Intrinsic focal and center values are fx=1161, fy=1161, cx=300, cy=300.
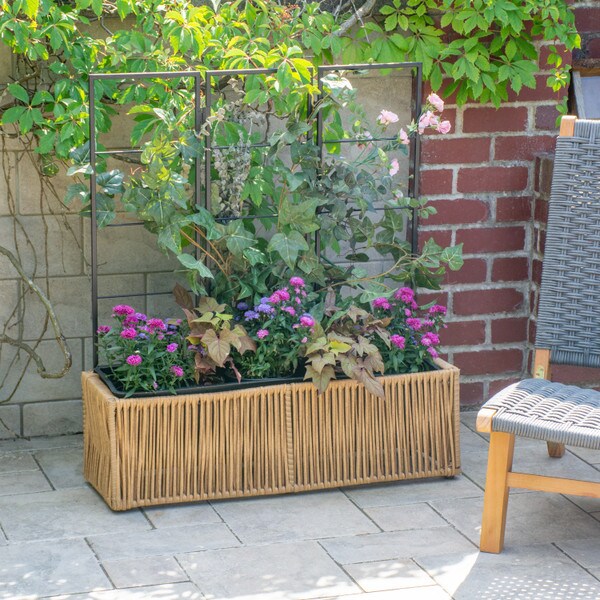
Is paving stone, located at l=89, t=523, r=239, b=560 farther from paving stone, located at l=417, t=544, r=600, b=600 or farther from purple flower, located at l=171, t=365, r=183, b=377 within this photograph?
paving stone, located at l=417, t=544, r=600, b=600

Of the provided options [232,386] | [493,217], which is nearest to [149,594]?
[232,386]

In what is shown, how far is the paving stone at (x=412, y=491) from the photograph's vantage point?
10.2 ft

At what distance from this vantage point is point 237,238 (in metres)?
3.06

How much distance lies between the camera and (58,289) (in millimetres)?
3477

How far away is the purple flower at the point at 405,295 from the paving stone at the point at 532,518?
558 millimetres

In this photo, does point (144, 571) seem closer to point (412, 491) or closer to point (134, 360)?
point (134, 360)

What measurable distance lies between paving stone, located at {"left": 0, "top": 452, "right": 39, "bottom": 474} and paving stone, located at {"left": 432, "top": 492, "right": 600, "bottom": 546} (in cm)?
116

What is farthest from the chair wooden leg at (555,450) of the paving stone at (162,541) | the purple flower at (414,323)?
the paving stone at (162,541)

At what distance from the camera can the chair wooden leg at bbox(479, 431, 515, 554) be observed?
2758 millimetres

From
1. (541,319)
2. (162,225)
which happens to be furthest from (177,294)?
(541,319)

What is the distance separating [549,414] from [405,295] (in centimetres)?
65

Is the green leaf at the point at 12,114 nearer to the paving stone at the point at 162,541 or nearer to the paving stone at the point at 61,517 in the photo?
the paving stone at the point at 61,517

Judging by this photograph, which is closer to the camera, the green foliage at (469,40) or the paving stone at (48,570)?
the paving stone at (48,570)

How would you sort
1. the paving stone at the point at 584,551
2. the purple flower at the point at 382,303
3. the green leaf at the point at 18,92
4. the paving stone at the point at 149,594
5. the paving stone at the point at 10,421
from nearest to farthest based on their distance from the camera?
the paving stone at the point at 149,594 < the paving stone at the point at 584,551 < the green leaf at the point at 18,92 < the purple flower at the point at 382,303 < the paving stone at the point at 10,421
